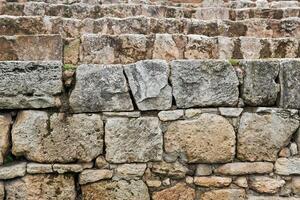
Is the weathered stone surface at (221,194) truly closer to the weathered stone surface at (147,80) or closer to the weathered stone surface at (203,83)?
the weathered stone surface at (203,83)

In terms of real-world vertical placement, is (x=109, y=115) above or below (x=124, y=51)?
below

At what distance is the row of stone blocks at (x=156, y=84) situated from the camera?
9.55 ft

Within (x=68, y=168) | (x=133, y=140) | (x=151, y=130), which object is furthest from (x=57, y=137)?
(x=151, y=130)

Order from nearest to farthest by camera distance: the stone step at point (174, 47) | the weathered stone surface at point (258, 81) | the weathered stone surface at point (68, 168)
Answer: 1. the weathered stone surface at point (68, 168)
2. the weathered stone surface at point (258, 81)
3. the stone step at point (174, 47)

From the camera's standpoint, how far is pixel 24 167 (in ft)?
9.77

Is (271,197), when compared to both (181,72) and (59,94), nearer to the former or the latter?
(181,72)

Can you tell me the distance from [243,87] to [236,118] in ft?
0.84

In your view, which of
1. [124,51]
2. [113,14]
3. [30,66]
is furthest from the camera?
[113,14]

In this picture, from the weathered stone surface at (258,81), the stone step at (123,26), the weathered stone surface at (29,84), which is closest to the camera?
the weathered stone surface at (29,84)

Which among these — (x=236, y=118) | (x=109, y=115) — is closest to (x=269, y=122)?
(x=236, y=118)

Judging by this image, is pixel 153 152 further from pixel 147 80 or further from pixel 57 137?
pixel 57 137

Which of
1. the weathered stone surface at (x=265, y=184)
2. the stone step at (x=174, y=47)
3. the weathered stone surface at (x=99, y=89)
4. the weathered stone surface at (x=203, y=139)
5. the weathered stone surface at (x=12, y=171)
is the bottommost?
the weathered stone surface at (x=265, y=184)

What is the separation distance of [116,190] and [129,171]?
185mm

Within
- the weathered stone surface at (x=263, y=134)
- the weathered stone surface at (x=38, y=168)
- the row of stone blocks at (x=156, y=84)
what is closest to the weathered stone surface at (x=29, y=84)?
the row of stone blocks at (x=156, y=84)
